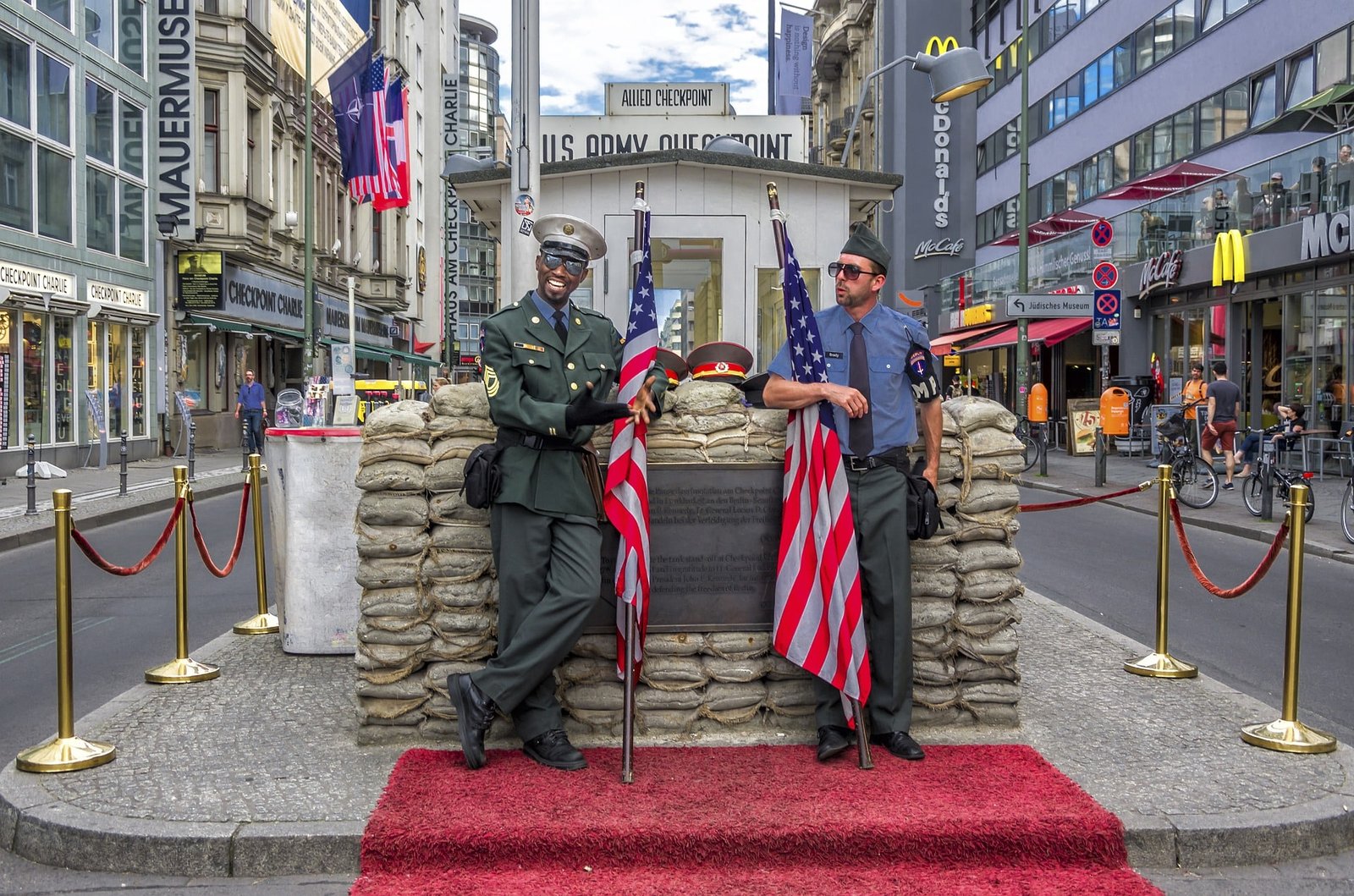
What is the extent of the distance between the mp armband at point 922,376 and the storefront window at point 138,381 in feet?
81.0

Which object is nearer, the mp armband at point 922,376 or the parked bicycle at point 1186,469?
the mp armband at point 922,376

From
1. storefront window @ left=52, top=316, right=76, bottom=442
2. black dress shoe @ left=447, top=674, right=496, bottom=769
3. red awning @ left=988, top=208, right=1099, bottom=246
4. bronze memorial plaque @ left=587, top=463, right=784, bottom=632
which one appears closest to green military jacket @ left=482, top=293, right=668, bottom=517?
bronze memorial plaque @ left=587, top=463, right=784, bottom=632

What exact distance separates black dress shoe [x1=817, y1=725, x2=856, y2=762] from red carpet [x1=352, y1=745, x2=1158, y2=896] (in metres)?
0.37

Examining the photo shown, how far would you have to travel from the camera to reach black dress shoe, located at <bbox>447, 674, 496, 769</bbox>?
4.69 m

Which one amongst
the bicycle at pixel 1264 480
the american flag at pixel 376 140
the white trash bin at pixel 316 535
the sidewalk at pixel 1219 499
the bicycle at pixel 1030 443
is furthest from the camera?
the american flag at pixel 376 140

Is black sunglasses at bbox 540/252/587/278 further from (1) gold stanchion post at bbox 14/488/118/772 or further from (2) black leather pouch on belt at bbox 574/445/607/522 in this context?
(1) gold stanchion post at bbox 14/488/118/772

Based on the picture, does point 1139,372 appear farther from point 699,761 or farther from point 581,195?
point 699,761

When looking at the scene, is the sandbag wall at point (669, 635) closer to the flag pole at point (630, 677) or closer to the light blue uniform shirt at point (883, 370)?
the flag pole at point (630, 677)

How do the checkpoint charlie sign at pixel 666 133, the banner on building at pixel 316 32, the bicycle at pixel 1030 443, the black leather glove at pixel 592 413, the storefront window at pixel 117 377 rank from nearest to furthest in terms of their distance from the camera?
the black leather glove at pixel 592 413
the checkpoint charlie sign at pixel 666 133
the bicycle at pixel 1030 443
the storefront window at pixel 117 377
the banner on building at pixel 316 32

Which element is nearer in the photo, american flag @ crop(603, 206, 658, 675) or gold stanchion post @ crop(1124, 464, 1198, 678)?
american flag @ crop(603, 206, 658, 675)

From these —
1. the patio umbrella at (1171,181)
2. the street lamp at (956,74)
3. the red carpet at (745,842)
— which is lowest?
the red carpet at (745,842)

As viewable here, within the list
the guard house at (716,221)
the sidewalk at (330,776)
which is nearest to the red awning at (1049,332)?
the guard house at (716,221)

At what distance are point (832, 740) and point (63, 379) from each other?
71.5ft

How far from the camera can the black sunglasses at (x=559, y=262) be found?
4.90 metres
